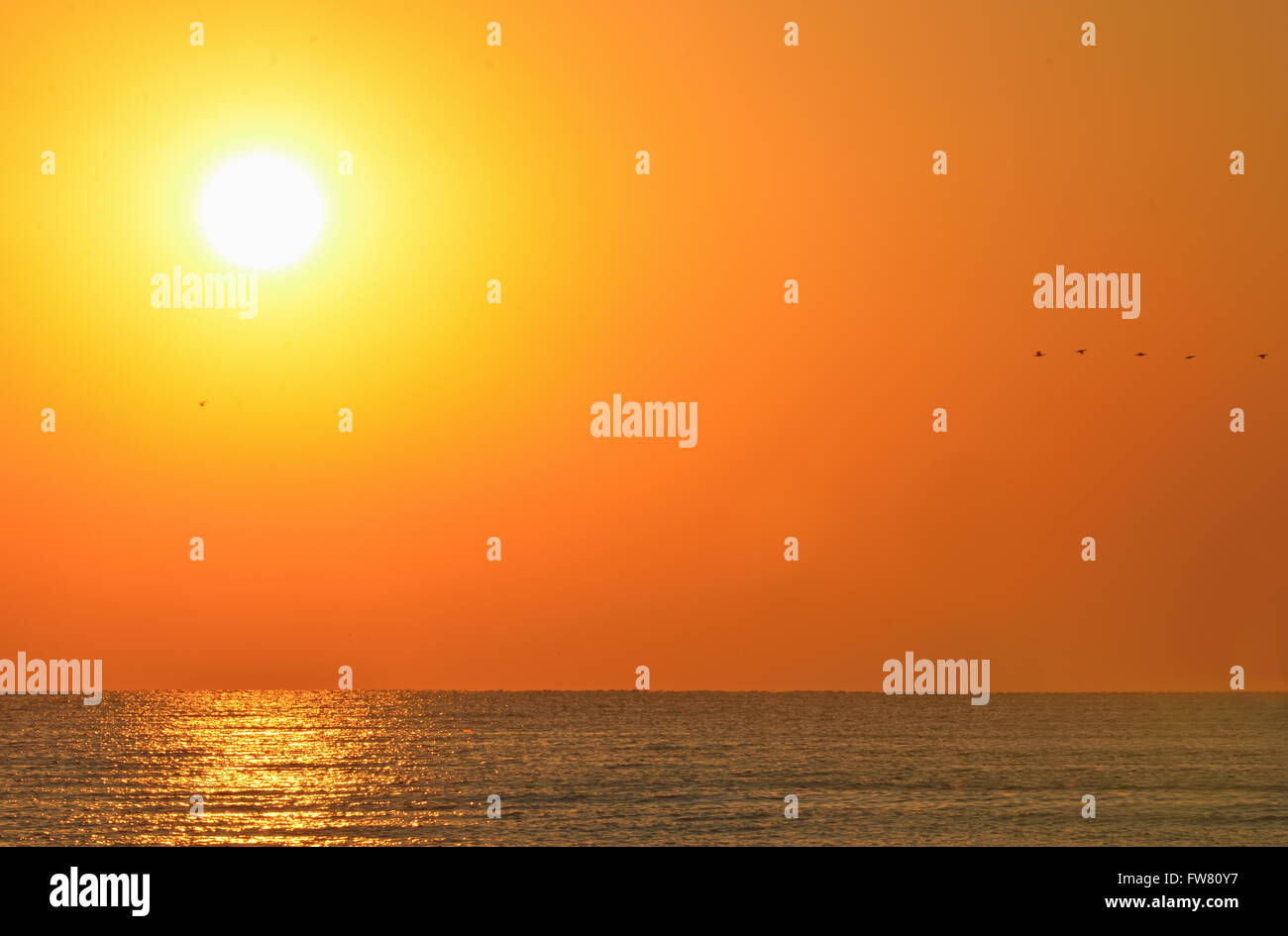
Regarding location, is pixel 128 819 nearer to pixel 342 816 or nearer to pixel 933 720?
pixel 342 816

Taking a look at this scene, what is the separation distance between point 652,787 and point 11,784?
44.6 metres

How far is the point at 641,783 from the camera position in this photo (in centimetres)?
8544

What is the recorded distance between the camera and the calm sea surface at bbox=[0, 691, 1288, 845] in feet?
200

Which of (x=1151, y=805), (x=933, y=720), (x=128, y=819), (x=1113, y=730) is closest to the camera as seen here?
(x=128, y=819)

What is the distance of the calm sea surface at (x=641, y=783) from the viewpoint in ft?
200
